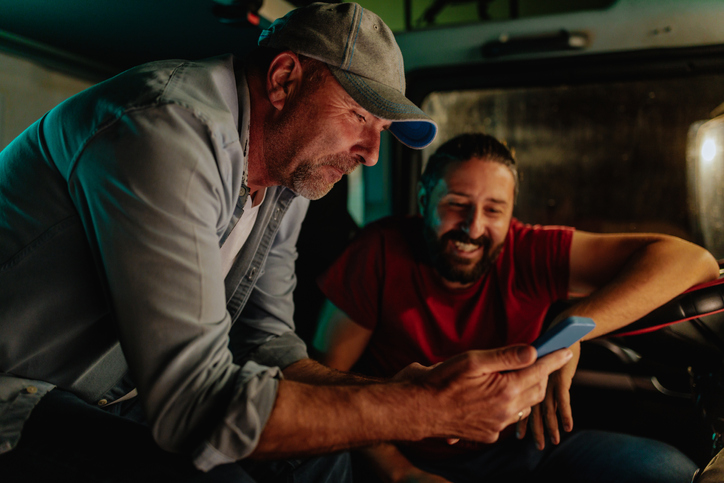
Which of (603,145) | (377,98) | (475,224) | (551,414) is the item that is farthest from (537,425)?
(603,145)

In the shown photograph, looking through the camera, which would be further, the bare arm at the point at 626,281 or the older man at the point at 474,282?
the older man at the point at 474,282

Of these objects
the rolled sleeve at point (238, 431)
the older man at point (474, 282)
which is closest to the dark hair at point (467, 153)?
the older man at point (474, 282)

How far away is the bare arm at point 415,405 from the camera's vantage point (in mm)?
749

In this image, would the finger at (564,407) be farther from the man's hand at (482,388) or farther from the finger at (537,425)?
the man's hand at (482,388)

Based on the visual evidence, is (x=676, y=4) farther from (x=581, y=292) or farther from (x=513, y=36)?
(x=581, y=292)

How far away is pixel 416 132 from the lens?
129cm

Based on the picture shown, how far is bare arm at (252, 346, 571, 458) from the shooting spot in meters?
0.75

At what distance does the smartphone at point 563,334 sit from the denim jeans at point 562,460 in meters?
0.68

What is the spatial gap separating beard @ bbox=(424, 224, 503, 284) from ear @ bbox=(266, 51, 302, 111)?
2.44ft

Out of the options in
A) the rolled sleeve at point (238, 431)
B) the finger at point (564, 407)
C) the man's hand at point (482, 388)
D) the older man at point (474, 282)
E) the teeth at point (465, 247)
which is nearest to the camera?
the rolled sleeve at point (238, 431)

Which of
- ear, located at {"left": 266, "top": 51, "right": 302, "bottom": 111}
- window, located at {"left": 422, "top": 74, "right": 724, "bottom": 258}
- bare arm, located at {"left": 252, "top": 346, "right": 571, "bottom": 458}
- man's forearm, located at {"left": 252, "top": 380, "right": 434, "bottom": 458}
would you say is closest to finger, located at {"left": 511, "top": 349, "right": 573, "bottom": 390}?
bare arm, located at {"left": 252, "top": 346, "right": 571, "bottom": 458}

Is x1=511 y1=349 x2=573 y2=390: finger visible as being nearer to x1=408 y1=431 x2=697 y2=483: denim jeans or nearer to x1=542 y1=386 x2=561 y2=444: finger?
x1=542 y1=386 x2=561 y2=444: finger

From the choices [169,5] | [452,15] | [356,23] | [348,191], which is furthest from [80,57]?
[452,15]

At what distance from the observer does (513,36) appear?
5.91 feet
